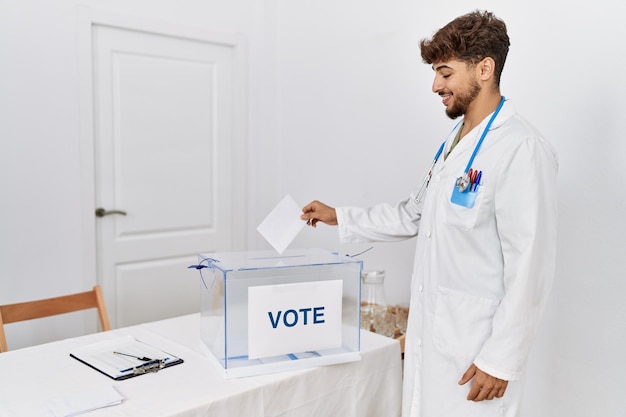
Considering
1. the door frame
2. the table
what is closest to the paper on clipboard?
the table

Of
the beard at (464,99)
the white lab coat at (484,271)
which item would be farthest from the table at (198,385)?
the beard at (464,99)

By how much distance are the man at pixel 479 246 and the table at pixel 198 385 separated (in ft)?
0.45

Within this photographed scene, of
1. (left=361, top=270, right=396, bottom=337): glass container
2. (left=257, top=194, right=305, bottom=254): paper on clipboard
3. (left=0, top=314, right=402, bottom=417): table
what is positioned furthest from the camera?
(left=361, top=270, right=396, bottom=337): glass container

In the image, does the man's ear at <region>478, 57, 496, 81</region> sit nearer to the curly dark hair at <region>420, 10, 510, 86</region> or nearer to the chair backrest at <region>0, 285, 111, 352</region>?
the curly dark hair at <region>420, 10, 510, 86</region>

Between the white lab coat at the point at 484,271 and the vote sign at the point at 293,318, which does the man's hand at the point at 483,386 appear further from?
the vote sign at the point at 293,318

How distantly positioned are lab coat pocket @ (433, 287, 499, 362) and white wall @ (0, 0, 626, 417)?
0.79 m

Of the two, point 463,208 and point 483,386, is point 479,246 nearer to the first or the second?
point 463,208

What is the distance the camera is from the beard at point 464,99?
155 cm

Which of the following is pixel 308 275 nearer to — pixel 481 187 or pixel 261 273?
pixel 261 273

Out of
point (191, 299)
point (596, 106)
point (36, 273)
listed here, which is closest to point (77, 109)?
point (36, 273)

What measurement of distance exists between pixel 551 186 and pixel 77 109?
7.66 feet

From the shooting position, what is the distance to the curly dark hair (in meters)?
1.50

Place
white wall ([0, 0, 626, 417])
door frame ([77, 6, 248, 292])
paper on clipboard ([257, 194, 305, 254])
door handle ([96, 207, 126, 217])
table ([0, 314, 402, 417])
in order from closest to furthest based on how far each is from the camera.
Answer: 1. table ([0, 314, 402, 417])
2. paper on clipboard ([257, 194, 305, 254])
3. white wall ([0, 0, 626, 417])
4. door frame ([77, 6, 248, 292])
5. door handle ([96, 207, 126, 217])

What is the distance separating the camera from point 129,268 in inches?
122
